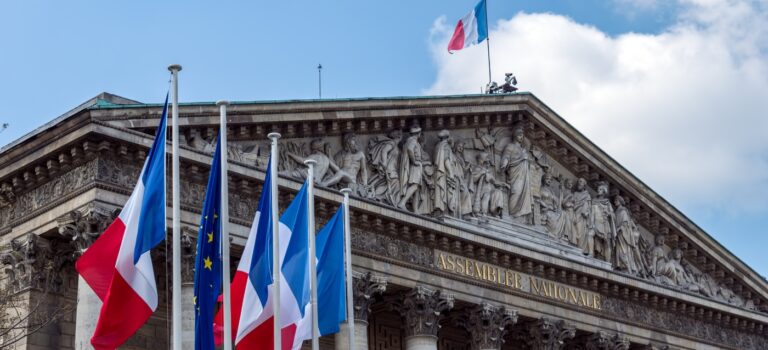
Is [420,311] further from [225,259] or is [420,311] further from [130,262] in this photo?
[130,262]

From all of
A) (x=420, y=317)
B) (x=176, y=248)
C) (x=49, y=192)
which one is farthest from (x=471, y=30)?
(x=176, y=248)

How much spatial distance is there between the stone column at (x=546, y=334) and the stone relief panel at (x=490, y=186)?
2553mm

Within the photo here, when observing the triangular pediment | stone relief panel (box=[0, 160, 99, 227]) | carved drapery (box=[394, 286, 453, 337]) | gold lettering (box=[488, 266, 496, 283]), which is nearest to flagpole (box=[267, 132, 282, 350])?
the triangular pediment

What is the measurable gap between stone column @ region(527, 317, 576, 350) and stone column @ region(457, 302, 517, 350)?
62.4 inches

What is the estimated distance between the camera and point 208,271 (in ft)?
66.0

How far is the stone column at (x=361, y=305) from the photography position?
3053 centimetres

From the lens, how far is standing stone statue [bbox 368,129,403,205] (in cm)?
3244

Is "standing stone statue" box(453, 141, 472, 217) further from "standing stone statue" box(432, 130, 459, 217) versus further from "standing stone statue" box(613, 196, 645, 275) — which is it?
"standing stone statue" box(613, 196, 645, 275)

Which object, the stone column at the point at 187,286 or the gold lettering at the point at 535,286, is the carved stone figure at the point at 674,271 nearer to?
the gold lettering at the point at 535,286

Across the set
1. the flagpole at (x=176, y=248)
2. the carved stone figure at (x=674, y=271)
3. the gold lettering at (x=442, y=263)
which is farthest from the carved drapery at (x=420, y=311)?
the flagpole at (x=176, y=248)

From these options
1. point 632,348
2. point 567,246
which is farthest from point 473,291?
point 632,348

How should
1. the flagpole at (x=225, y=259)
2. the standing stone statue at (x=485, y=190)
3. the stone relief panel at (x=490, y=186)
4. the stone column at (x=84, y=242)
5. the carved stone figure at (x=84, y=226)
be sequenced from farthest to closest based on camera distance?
the standing stone statue at (x=485, y=190), the stone relief panel at (x=490, y=186), the carved stone figure at (x=84, y=226), the stone column at (x=84, y=242), the flagpole at (x=225, y=259)

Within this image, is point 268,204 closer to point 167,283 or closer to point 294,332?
point 294,332

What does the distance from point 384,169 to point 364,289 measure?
3.34 meters
